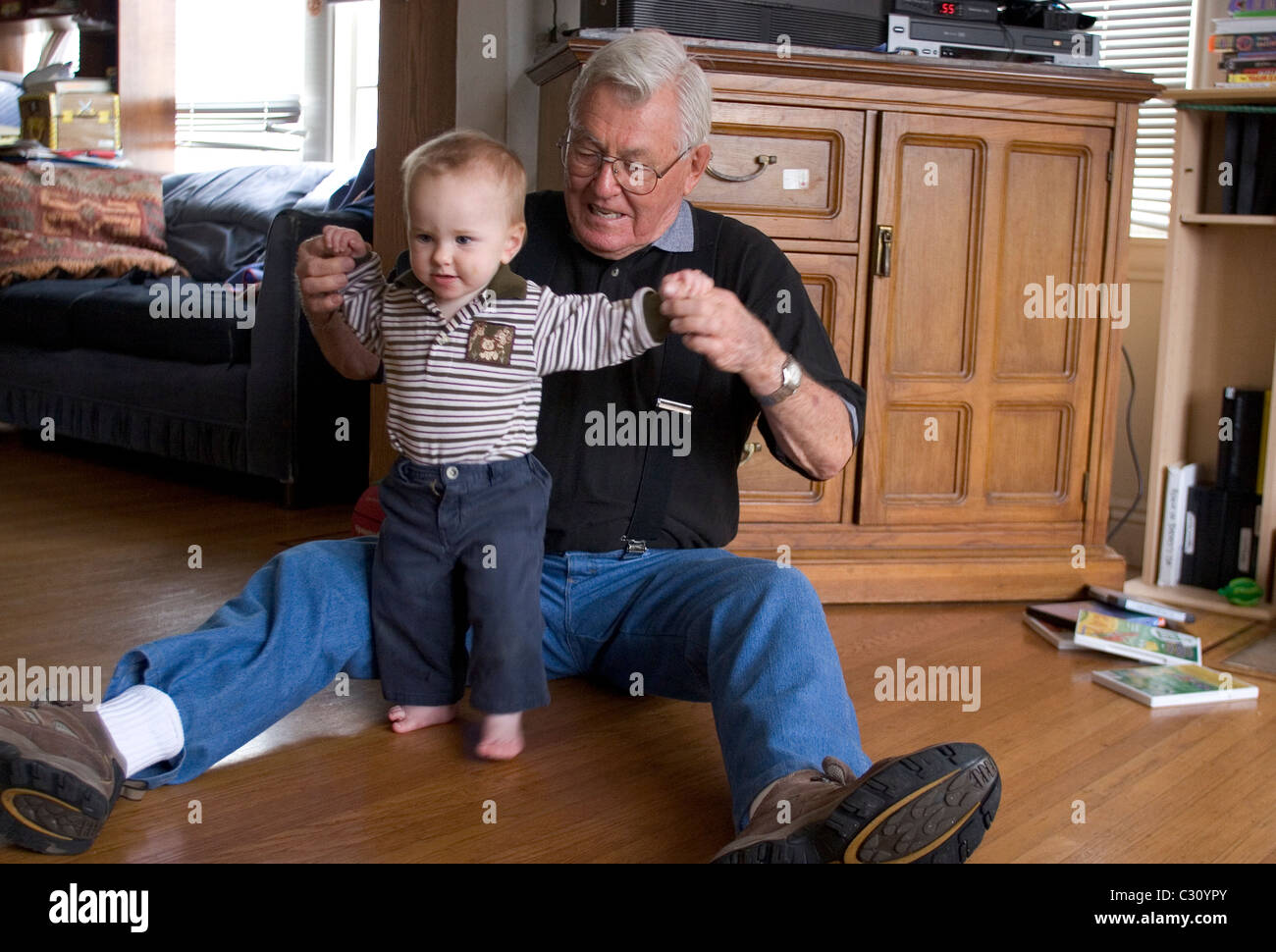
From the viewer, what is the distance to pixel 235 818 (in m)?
1.36

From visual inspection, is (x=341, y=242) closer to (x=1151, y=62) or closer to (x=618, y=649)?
(x=618, y=649)

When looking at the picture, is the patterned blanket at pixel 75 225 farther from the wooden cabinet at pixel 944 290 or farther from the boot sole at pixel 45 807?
the boot sole at pixel 45 807

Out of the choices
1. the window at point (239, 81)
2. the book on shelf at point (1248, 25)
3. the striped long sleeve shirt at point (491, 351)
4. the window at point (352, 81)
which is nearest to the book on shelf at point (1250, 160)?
the book on shelf at point (1248, 25)

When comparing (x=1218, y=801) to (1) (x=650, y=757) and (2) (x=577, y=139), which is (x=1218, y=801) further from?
(2) (x=577, y=139)

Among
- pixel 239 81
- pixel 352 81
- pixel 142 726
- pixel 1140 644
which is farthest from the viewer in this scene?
pixel 239 81

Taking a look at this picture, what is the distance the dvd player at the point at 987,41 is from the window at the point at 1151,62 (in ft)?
1.95

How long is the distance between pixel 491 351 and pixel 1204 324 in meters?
1.85

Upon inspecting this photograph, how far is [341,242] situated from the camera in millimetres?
1537

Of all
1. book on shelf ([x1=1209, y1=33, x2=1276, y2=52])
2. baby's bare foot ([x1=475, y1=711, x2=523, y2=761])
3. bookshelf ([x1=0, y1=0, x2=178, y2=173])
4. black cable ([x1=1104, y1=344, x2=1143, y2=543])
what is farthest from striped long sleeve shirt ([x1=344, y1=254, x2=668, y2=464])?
bookshelf ([x1=0, y1=0, x2=178, y2=173])

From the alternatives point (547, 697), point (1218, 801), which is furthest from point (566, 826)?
point (1218, 801)

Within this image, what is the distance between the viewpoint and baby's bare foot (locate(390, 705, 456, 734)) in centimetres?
164

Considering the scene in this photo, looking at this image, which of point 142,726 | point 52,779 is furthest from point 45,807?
point 142,726

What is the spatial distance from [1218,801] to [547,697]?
81cm

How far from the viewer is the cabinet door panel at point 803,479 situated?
93.0 inches
